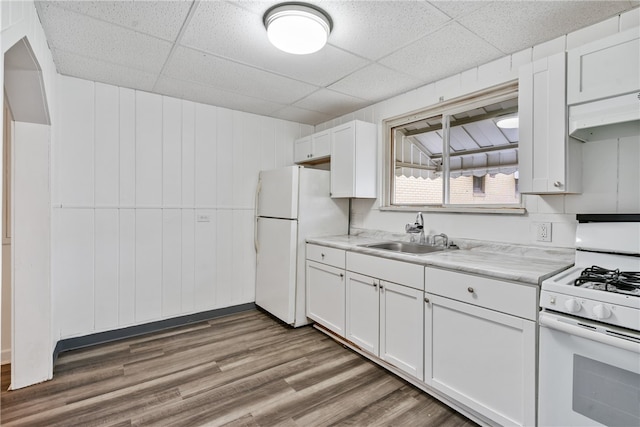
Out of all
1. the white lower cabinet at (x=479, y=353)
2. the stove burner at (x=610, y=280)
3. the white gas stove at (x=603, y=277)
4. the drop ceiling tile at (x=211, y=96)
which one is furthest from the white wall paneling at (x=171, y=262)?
the stove burner at (x=610, y=280)

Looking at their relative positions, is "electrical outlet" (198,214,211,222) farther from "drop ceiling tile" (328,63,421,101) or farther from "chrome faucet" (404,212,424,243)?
"chrome faucet" (404,212,424,243)

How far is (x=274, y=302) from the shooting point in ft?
10.8

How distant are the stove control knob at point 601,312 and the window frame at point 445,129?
3.18 feet

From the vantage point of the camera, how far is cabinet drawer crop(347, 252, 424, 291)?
2.03m

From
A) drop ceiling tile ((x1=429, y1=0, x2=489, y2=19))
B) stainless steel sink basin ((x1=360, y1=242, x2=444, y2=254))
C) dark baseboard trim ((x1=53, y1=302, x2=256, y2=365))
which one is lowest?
dark baseboard trim ((x1=53, y1=302, x2=256, y2=365))

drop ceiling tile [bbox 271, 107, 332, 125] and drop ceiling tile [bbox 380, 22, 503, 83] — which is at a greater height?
drop ceiling tile [bbox 271, 107, 332, 125]

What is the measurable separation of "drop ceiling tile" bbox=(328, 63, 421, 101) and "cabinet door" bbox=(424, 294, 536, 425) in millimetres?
1725

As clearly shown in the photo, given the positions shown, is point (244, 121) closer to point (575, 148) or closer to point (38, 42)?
point (38, 42)

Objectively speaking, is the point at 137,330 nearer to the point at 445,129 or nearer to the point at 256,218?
the point at 256,218

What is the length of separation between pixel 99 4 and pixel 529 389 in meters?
2.95

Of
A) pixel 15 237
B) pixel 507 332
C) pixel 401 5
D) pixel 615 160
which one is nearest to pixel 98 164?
pixel 15 237

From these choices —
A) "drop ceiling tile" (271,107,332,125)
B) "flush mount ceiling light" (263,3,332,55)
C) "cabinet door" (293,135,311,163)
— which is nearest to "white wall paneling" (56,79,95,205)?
"drop ceiling tile" (271,107,332,125)

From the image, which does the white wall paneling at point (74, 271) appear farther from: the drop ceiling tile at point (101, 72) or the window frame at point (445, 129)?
the window frame at point (445, 129)

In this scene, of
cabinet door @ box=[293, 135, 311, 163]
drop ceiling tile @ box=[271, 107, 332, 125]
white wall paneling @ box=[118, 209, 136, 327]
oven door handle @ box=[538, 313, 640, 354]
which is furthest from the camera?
cabinet door @ box=[293, 135, 311, 163]
